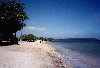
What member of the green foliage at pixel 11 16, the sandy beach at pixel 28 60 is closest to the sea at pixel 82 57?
the sandy beach at pixel 28 60

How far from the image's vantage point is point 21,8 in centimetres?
4650

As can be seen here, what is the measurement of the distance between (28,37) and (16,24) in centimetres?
5013

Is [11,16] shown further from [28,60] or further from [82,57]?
[28,60]

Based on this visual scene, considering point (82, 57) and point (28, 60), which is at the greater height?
point (28, 60)

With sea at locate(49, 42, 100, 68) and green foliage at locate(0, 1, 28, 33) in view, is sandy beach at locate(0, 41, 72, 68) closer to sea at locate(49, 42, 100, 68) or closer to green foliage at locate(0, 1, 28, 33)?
sea at locate(49, 42, 100, 68)

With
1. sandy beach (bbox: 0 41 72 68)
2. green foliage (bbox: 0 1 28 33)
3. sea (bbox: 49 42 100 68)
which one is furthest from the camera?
green foliage (bbox: 0 1 28 33)

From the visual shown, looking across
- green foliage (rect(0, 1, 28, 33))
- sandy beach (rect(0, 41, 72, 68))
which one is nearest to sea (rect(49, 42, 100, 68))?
sandy beach (rect(0, 41, 72, 68))

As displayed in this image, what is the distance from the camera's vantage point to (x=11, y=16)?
43656 millimetres

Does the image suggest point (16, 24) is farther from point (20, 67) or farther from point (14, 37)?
point (20, 67)

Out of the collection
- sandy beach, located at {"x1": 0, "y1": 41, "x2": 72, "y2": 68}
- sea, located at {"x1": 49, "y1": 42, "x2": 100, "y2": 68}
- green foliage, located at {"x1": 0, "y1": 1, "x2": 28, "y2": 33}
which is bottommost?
sea, located at {"x1": 49, "y1": 42, "x2": 100, "y2": 68}

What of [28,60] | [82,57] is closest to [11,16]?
[82,57]

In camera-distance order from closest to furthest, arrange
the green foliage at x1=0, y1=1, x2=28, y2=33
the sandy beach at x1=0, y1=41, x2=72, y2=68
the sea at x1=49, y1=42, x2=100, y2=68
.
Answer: the sandy beach at x1=0, y1=41, x2=72, y2=68
the sea at x1=49, y1=42, x2=100, y2=68
the green foliage at x1=0, y1=1, x2=28, y2=33

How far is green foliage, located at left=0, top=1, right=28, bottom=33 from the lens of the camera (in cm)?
4312

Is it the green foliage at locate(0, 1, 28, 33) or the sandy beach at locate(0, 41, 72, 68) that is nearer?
the sandy beach at locate(0, 41, 72, 68)
